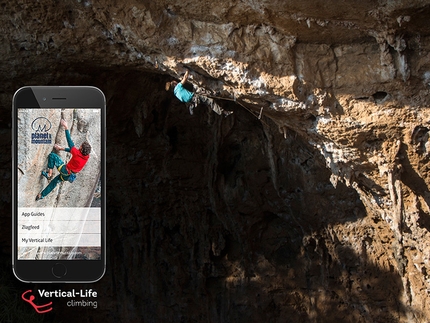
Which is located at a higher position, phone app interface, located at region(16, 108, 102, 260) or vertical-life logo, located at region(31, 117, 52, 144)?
vertical-life logo, located at region(31, 117, 52, 144)

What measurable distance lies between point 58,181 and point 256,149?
1.42 meters

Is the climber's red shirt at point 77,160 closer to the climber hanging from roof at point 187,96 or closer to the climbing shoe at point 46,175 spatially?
the climbing shoe at point 46,175

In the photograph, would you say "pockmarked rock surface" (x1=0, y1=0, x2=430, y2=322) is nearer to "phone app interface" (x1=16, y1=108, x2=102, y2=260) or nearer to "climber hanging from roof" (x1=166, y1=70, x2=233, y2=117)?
"climber hanging from roof" (x1=166, y1=70, x2=233, y2=117)

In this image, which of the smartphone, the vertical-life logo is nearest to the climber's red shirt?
the smartphone

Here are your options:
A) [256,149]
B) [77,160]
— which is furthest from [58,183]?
[256,149]

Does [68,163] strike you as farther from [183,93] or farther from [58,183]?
[183,93]

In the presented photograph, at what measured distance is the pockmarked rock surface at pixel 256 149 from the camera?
2.16 metres

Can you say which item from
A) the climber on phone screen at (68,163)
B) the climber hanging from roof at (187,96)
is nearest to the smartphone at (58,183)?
the climber on phone screen at (68,163)

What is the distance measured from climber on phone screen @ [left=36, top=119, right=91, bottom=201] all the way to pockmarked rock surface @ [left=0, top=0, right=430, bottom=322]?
486 mm

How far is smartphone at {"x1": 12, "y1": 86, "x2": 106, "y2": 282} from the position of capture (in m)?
2.08

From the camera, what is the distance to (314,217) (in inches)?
128

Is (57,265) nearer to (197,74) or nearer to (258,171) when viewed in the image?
(197,74)

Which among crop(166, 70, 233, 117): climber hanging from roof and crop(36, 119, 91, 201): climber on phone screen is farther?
crop(166, 70, 233, 117): climber hanging from roof

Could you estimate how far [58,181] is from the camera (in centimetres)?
212
